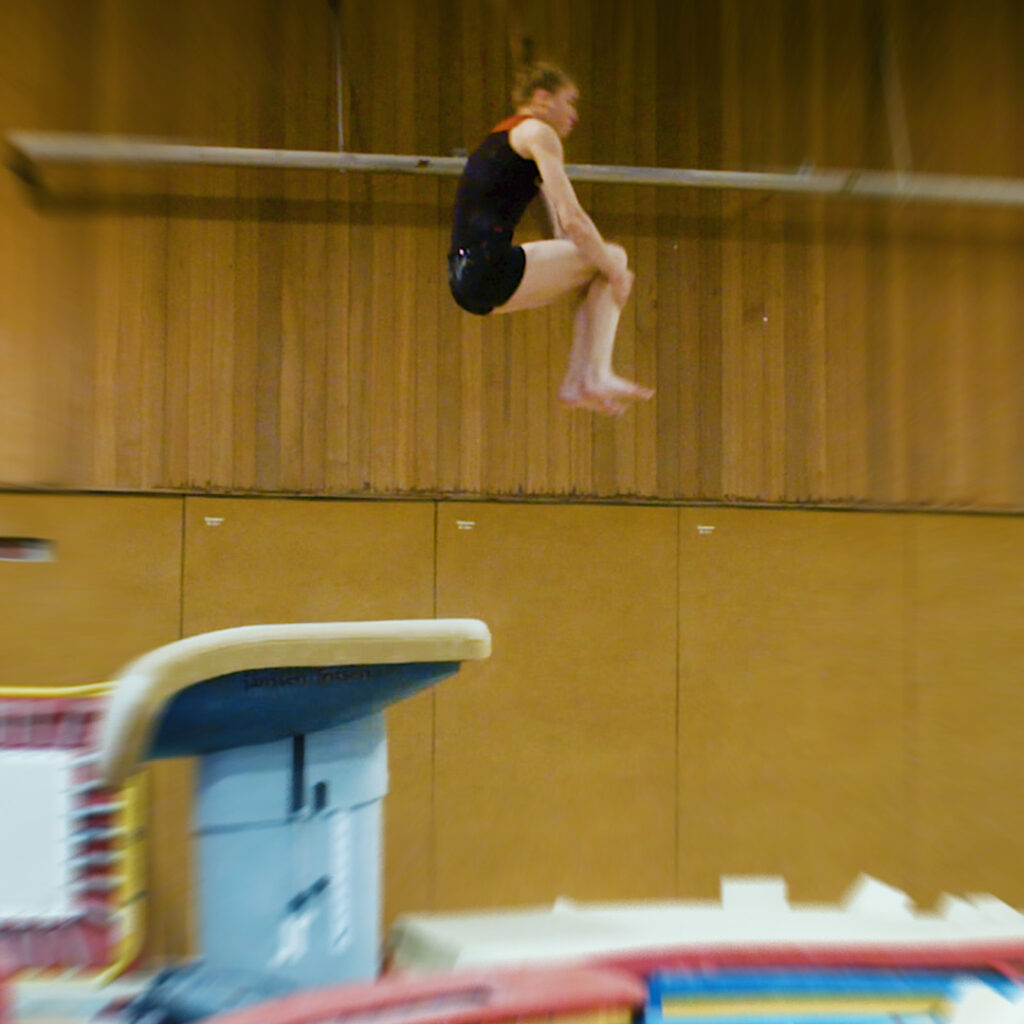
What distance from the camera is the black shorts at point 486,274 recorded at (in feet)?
8.83

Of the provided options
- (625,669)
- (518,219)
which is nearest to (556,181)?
(518,219)

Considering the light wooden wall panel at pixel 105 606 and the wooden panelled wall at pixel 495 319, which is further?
the wooden panelled wall at pixel 495 319

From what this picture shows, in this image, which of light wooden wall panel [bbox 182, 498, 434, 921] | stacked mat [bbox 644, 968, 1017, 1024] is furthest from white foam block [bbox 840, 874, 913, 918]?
light wooden wall panel [bbox 182, 498, 434, 921]

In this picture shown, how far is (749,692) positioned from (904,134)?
2.22m

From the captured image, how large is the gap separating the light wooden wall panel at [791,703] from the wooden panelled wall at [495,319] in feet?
0.69

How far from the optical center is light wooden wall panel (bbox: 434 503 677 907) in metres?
3.38

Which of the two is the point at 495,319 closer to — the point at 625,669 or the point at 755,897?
the point at 625,669

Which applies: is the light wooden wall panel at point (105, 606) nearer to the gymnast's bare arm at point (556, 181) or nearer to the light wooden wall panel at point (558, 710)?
the light wooden wall panel at point (558, 710)

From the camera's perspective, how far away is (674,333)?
3.55 metres

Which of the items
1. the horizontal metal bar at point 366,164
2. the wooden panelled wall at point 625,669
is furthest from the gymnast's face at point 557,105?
the wooden panelled wall at point 625,669

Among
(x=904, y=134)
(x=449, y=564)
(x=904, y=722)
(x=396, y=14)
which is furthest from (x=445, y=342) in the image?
(x=904, y=722)

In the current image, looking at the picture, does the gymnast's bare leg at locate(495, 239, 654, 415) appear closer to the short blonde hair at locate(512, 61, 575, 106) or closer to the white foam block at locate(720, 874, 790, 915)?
the short blonde hair at locate(512, 61, 575, 106)

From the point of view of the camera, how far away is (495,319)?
3.49 metres

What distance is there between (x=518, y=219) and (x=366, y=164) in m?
0.78
